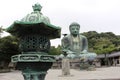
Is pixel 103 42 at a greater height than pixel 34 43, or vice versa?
pixel 103 42

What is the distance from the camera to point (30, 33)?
3.50 m

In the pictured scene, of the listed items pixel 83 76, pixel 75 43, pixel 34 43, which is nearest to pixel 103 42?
pixel 75 43

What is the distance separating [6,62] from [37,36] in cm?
2169

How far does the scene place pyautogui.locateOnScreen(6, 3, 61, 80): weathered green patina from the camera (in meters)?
3.34

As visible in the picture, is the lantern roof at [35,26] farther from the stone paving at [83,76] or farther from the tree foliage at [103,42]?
the tree foliage at [103,42]

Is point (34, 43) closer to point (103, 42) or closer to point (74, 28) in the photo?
point (74, 28)

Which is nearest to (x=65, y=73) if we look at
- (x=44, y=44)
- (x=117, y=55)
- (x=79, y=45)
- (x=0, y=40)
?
(x=79, y=45)

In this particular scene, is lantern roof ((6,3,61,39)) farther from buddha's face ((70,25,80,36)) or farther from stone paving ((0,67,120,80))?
buddha's face ((70,25,80,36))

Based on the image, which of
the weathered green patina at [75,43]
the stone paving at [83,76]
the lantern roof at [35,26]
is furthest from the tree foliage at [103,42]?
the lantern roof at [35,26]

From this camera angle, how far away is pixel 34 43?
11.3 ft

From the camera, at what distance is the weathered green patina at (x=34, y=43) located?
132 inches

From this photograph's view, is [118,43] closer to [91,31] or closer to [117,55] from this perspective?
[91,31]

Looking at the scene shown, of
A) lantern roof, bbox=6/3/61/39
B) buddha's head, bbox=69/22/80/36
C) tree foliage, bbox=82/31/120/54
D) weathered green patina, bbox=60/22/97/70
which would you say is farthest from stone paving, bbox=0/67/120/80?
tree foliage, bbox=82/31/120/54

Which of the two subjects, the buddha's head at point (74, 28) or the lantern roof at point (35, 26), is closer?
the lantern roof at point (35, 26)
